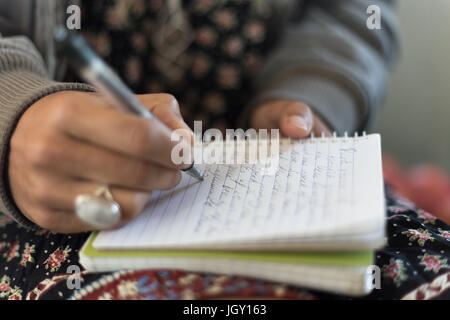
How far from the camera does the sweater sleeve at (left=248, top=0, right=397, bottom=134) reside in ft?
2.11

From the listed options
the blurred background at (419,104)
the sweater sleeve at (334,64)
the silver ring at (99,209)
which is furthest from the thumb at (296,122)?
the blurred background at (419,104)

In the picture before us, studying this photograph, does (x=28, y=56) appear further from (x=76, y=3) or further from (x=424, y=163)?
(x=424, y=163)

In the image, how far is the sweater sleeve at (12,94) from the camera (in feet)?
1.15

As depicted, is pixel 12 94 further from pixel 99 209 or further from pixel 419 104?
pixel 419 104

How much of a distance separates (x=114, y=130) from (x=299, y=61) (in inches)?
18.0

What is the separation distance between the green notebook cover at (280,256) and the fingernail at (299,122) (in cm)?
19

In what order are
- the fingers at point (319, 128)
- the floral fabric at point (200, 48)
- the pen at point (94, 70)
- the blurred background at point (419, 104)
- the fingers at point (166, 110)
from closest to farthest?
1. the pen at point (94, 70)
2. the fingers at point (166, 110)
3. the fingers at point (319, 128)
4. the floral fabric at point (200, 48)
5. the blurred background at point (419, 104)

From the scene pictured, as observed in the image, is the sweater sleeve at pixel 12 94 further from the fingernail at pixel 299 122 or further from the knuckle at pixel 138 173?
the fingernail at pixel 299 122

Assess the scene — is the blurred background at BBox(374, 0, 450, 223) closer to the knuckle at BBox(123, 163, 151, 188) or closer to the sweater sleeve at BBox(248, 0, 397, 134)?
the sweater sleeve at BBox(248, 0, 397, 134)

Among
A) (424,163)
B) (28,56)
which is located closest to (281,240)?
(28,56)

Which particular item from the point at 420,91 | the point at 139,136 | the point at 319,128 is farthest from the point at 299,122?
the point at 420,91

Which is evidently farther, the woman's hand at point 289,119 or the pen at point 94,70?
the woman's hand at point 289,119

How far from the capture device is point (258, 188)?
14.5 inches
